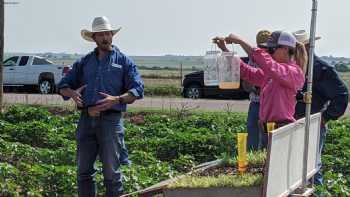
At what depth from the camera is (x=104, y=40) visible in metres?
6.83

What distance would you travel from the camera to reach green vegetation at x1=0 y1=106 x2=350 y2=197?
7418 mm

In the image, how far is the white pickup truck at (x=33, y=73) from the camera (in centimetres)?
2816

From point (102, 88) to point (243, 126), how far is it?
6.58m

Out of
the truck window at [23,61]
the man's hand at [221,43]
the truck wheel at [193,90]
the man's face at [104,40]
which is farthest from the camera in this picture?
the truck window at [23,61]

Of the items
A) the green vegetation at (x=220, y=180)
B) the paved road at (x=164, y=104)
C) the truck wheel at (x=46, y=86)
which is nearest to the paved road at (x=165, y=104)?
the paved road at (x=164, y=104)

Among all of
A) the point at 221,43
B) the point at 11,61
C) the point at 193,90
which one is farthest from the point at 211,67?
the point at 11,61

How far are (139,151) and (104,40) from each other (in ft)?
9.88

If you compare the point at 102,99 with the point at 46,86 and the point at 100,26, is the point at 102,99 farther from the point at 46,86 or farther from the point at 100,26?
the point at 46,86

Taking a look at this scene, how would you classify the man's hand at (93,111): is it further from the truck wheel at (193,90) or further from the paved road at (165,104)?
the truck wheel at (193,90)

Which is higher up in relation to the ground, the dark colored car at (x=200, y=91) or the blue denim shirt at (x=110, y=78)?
the blue denim shirt at (x=110, y=78)

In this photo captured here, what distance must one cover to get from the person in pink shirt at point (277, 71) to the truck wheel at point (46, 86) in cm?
2222

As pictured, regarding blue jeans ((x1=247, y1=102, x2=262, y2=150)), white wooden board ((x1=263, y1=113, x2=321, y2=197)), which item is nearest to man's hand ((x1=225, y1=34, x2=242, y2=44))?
white wooden board ((x1=263, y1=113, x2=321, y2=197))

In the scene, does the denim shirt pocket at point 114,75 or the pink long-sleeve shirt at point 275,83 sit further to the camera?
the denim shirt pocket at point 114,75

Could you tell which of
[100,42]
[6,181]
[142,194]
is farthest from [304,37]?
[6,181]
